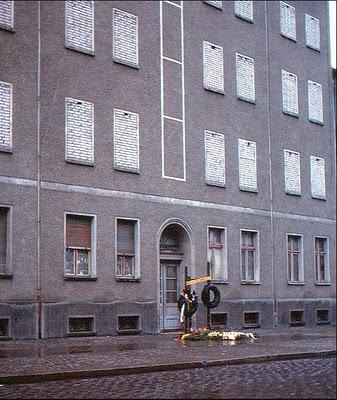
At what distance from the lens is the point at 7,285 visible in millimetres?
24953

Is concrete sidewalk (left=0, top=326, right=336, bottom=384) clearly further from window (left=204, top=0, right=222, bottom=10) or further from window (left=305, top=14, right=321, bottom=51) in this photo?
window (left=305, top=14, right=321, bottom=51)

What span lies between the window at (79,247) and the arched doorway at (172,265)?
12.0 ft

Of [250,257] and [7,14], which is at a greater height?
[7,14]

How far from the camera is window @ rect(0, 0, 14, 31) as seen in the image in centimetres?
2606

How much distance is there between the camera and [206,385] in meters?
13.4

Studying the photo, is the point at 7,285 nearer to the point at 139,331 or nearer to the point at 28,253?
the point at 28,253

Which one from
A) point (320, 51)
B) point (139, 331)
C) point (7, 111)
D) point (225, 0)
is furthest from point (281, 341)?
Result: point (320, 51)

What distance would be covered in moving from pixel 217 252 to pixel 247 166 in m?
4.13

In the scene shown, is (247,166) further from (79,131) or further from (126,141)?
(79,131)

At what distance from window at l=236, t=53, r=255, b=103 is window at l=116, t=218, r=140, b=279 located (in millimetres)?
8627

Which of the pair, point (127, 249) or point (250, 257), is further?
point (250, 257)

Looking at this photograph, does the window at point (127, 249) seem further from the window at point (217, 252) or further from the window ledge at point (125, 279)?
the window at point (217, 252)

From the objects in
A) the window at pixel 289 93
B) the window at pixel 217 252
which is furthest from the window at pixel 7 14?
the window at pixel 289 93

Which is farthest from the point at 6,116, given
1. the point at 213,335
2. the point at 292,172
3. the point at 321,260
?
the point at 321,260
